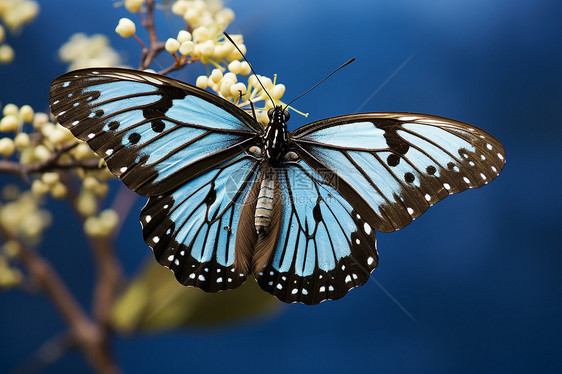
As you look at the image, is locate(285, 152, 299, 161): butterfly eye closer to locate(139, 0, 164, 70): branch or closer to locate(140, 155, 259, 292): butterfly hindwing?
locate(140, 155, 259, 292): butterfly hindwing

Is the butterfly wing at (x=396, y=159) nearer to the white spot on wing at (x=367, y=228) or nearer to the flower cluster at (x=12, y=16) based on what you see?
the white spot on wing at (x=367, y=228)

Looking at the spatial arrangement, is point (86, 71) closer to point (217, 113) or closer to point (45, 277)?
point (217, 113)

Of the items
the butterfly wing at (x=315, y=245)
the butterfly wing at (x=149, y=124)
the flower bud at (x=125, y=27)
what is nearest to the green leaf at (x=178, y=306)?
the butterfly wing at (x=315, y=245)

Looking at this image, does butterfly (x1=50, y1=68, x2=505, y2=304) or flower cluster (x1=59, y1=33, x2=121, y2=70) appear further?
flower cluster (x1=59, y1=33, x2=121, y2=70)

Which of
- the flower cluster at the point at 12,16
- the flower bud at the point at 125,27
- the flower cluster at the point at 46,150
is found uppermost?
the flower cluster at the point at 12,16

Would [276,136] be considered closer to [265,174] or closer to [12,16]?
[265,174]

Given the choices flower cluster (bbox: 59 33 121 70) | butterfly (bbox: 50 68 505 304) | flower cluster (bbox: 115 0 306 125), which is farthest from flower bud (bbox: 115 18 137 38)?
flower cluster (bbox: 59 33 121 70)

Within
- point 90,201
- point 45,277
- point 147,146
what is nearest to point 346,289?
point 147,146

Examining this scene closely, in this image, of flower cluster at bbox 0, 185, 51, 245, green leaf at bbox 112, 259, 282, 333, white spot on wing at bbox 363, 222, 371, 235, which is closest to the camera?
white spot on wing at bbox 363, 222, 371, 235
